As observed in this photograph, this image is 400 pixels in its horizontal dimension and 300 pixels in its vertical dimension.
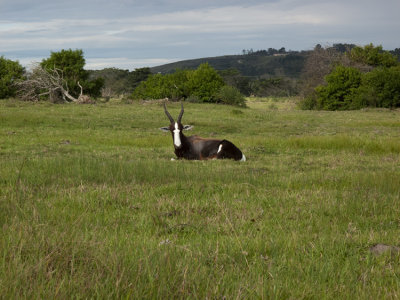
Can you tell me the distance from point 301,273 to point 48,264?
1.97 m

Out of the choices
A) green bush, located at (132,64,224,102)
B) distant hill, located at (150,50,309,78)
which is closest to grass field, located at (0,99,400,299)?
green bush, located at (132,64,224,102)

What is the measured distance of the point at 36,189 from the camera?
6.91m

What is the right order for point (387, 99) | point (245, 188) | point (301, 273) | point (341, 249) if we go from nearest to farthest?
point (301, 273), point (341, 249), point (245, 188), point (387, 99)

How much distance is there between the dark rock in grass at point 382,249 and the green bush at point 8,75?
1714 inches

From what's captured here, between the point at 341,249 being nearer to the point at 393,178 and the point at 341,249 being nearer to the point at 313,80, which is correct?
the point at 393,178

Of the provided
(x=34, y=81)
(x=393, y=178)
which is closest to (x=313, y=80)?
(x=34, y=81)

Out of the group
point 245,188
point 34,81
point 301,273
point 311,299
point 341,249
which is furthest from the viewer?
point 34,81

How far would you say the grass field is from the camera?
9.52 feet

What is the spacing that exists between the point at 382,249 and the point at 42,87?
134 ft

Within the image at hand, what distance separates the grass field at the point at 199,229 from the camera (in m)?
2.90

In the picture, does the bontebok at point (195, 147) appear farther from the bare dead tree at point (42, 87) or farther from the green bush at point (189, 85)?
the green bush at point (189, 85)

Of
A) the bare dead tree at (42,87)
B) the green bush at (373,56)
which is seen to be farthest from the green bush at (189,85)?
the green bush at (373,56)

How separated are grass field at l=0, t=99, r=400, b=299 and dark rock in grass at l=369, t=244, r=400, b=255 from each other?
0.27 feet

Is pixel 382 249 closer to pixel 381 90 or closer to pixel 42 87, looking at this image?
pixel 42 87
